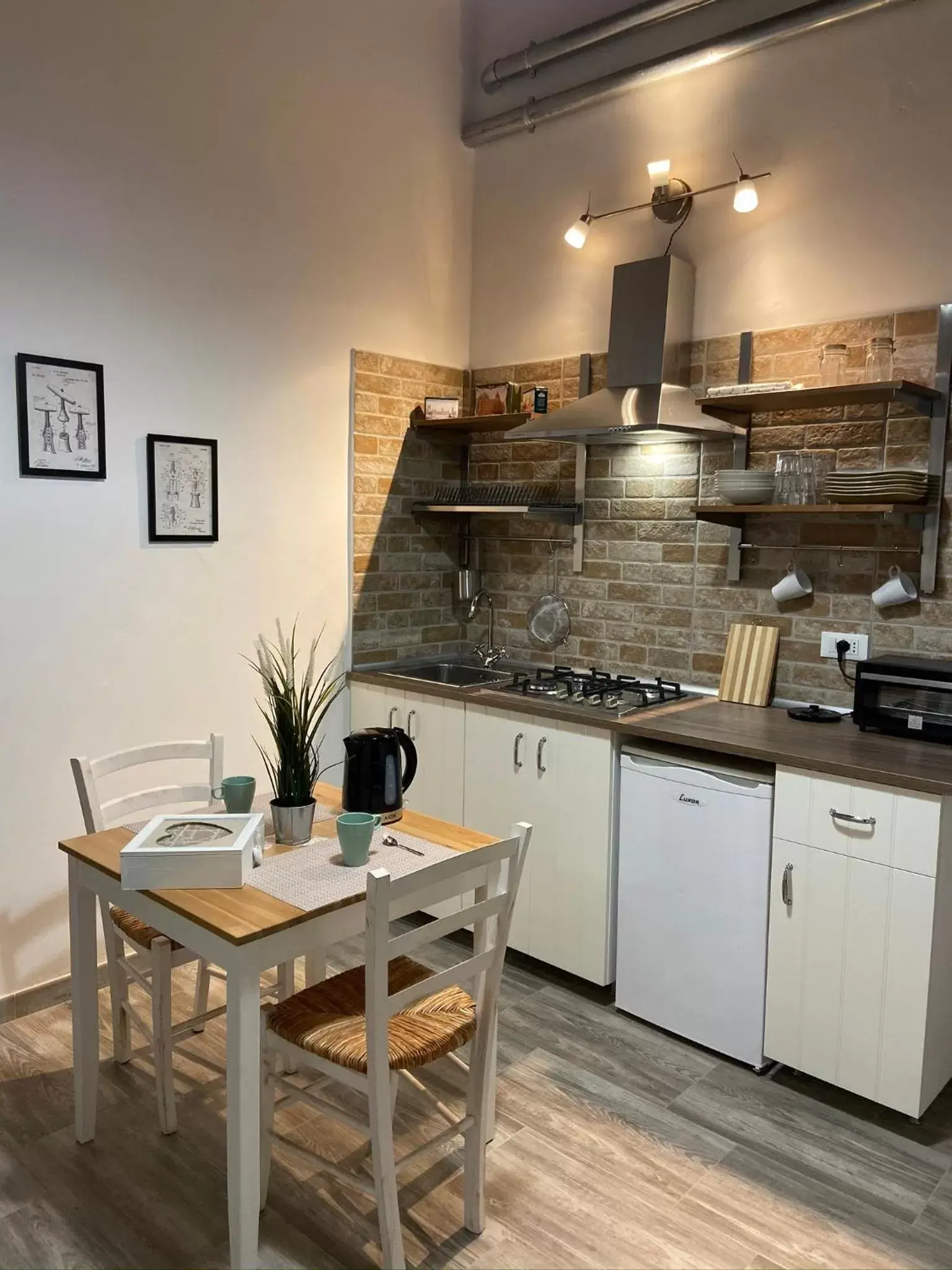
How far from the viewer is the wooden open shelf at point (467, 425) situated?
11.6ft

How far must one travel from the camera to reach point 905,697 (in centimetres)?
254

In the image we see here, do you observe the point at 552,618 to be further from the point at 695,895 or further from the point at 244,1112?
the point at 244,1112

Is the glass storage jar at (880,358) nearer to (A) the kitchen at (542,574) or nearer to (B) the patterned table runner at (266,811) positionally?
(A) the kitchen at (542,574)

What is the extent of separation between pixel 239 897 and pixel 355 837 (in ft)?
0.82

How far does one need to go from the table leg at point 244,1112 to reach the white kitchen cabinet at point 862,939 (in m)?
→ 1.40

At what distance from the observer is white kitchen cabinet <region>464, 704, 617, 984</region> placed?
2826mm

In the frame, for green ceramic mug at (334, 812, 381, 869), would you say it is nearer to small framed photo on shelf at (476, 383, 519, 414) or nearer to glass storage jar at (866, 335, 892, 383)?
glass storage jar at (866, 335, 892, 383)

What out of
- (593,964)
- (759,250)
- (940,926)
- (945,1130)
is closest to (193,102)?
(759,250)

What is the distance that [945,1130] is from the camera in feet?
7.55

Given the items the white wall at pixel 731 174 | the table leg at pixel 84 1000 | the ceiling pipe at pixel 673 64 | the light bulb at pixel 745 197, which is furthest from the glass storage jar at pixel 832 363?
the table leg at pixel 84 1000

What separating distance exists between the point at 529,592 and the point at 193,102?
6.68 ft

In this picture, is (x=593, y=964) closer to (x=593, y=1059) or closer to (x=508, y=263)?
(x=593, y=1059)

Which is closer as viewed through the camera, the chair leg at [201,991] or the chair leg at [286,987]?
the chair leg at [286,987]

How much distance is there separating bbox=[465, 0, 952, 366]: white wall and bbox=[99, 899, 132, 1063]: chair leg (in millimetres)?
2560
